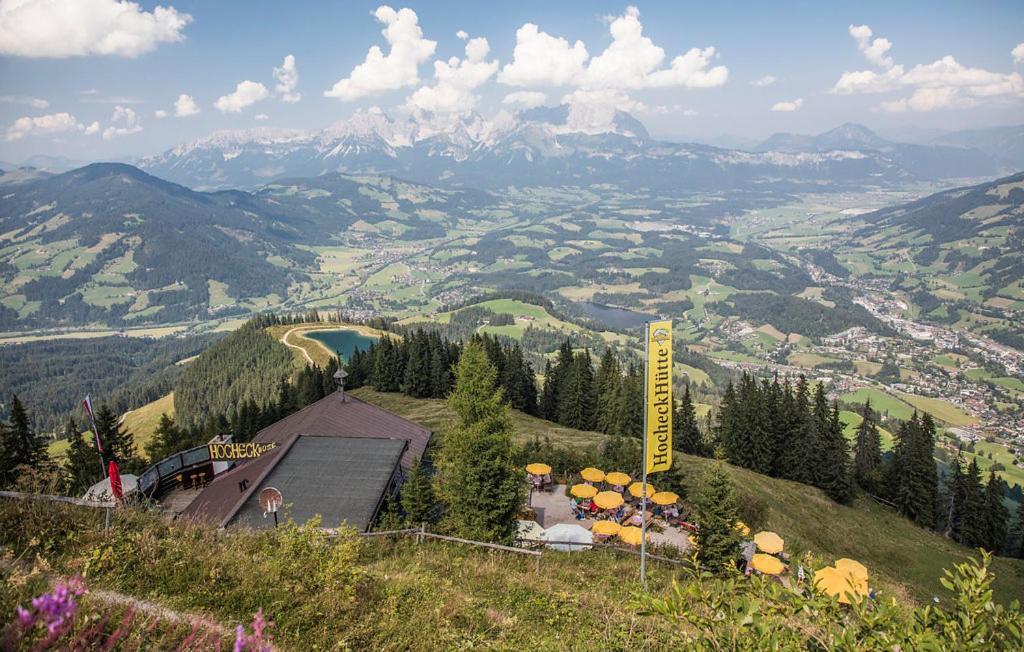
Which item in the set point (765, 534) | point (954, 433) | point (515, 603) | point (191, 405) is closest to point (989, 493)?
point (765, 534)

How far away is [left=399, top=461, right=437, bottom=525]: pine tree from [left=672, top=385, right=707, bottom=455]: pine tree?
148 ft

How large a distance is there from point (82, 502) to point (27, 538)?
127 cm

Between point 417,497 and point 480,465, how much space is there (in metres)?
4.56

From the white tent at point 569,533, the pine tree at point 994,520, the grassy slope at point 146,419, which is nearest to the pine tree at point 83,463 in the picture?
the white tent at point 569,533

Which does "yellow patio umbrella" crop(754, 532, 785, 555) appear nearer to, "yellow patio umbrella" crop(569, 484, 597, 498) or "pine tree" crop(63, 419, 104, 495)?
"yellow patio umbrella" crop(569, 484, 597, 498)

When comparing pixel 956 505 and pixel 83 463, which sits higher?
pixel 83 463

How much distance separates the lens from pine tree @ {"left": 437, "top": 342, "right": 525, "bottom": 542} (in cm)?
2245

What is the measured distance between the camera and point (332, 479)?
2703 centimetres

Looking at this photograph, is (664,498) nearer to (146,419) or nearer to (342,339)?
(342,339)

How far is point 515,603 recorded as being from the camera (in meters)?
12.4

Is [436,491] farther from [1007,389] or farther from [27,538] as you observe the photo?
[1007,389]

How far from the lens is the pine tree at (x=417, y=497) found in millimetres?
25078

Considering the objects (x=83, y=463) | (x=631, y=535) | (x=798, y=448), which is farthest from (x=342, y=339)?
(x=631, y=535)

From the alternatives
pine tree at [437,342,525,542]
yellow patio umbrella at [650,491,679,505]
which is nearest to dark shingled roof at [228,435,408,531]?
pine tree at [437,342,525,542]
